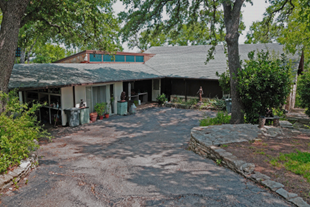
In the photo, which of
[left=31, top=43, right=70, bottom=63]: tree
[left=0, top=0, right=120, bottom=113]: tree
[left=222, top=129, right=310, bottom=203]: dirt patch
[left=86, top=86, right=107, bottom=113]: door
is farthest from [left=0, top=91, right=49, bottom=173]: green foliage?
[left=31, top=43, right=70, bottom=63]: tree

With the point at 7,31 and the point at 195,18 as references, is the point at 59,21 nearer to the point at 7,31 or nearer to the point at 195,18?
the point at 7,31

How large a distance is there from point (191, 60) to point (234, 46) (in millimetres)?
12103

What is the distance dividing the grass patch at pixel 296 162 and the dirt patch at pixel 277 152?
0.39 ft

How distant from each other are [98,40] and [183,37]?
37.9 m

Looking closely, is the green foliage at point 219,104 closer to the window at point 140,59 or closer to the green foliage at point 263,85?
the green foliage at point 263,85

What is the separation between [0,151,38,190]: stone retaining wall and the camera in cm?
509

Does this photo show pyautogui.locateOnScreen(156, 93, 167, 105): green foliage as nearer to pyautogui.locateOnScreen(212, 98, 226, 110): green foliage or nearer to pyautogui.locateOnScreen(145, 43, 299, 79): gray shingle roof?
pyautogui.locateOnScreen(145, 43, 299, 79): gray shingle roof

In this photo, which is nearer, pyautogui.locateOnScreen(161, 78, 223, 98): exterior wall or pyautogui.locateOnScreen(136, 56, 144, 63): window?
pyautogui.locateOnScreen(161, 78, 223, 98): exterior wall

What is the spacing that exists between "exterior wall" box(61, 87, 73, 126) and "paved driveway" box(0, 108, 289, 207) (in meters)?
2.33

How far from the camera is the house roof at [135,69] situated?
38.3 feet

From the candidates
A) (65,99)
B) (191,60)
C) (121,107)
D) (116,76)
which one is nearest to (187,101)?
(191,60)

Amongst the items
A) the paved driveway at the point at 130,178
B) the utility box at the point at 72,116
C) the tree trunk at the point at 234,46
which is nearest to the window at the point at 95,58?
the utility box at the point at 72,116

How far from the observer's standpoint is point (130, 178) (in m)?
6.03

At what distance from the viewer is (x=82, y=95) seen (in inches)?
536
